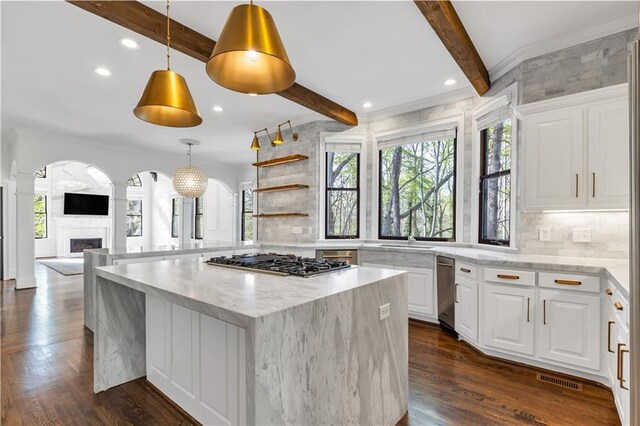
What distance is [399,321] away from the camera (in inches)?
78.5

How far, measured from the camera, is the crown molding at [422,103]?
396cm

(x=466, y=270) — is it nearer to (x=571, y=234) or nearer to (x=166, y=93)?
(x=571, y=234)

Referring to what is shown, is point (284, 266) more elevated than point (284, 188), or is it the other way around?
point (284, 188)

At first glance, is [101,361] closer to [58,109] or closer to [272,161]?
[272,161]

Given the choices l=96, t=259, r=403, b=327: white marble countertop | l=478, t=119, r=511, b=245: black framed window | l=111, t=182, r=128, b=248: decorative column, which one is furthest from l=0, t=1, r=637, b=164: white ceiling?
l=96, t=259, r=403, b=327: white marble countertop

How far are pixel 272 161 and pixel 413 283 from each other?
2874 mm

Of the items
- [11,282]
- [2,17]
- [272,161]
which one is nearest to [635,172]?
[2,17]

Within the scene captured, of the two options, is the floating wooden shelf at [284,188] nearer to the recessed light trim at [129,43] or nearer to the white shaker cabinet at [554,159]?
the recessed light trim at [129,43]

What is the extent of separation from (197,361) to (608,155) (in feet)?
10.9

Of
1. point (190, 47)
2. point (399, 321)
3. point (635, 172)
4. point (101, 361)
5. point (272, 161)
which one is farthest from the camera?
point (272, 161)

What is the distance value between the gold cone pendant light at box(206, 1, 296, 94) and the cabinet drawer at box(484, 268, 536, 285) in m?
2.34

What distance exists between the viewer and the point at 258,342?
113 centimetres

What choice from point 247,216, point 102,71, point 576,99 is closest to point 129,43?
point 102,71

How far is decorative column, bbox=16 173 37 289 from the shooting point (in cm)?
549
